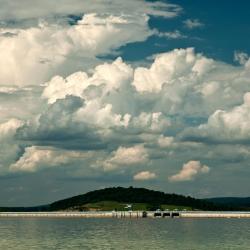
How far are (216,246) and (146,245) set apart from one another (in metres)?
17.2

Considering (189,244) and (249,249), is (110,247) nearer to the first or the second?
(189,244)

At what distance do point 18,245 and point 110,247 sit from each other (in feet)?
79.5

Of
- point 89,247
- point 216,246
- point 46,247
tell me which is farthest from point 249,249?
point 46,247

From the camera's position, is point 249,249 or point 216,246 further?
point 216,246

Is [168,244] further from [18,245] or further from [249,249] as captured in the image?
[18,245]

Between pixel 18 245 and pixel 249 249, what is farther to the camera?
pixel 18 245

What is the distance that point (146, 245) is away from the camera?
152 metres

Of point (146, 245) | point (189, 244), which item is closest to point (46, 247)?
point (146, 245)

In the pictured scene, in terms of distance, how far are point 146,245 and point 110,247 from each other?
1220 cm

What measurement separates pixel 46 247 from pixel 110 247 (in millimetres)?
15194

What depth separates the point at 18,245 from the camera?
152 meters

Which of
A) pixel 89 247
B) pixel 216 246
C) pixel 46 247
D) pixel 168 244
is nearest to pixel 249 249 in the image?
pixel 216 246

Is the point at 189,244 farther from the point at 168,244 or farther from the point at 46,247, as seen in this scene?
the point at 46,247

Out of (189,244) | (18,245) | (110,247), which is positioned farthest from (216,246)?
(18,245)
